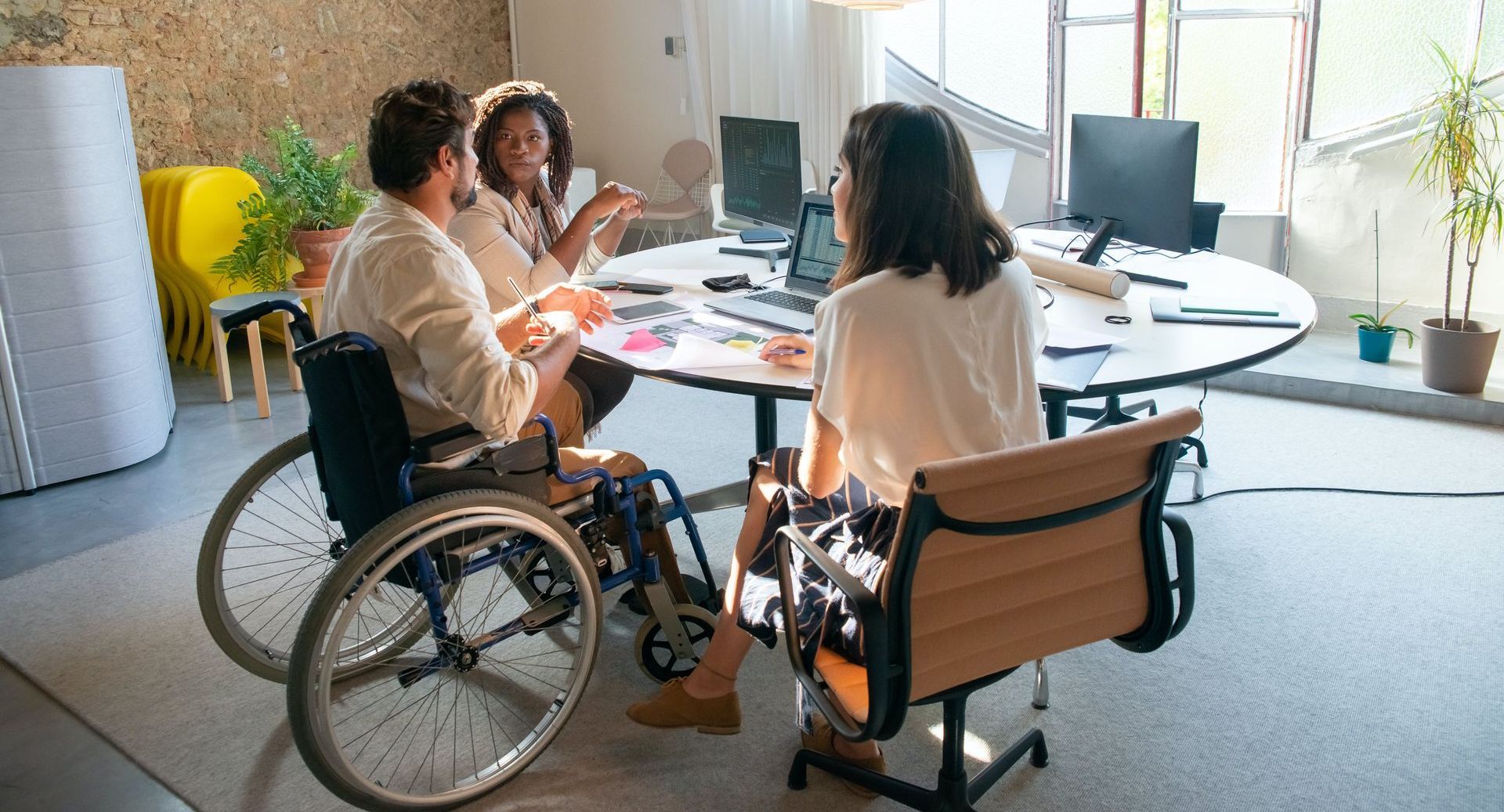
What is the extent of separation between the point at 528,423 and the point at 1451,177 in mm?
3233

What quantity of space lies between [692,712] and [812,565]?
59 centimetres

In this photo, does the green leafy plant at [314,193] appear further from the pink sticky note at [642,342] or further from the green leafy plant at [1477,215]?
the green leafy plant at [1477,215]

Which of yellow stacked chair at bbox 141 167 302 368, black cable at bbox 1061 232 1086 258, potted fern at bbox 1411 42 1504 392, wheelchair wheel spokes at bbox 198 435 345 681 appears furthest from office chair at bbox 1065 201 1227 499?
yellow stacked chair at bbox 141 167 302 368

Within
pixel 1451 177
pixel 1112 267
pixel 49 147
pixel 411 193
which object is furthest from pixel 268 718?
pixel 1451 177

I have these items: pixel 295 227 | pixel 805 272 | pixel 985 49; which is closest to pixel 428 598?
pixel 805 272

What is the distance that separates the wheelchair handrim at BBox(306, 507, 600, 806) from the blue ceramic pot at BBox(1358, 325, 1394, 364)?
3.43m

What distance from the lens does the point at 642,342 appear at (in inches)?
98.4

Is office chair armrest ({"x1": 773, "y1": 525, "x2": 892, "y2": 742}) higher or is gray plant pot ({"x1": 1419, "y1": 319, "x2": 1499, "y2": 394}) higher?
office chair armrest ({"x1": 773, "y1": 525, "x2": 892, "y2": 742})

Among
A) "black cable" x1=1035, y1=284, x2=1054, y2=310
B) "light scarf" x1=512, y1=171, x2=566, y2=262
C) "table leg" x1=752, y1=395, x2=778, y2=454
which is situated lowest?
"table leg" x1=752, y1=395, x2=778, y2=454

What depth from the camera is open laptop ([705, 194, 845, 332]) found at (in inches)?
109

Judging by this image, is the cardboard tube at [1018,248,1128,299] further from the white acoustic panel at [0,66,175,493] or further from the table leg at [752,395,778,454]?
the white acoustic panel at [0,66,175,493]

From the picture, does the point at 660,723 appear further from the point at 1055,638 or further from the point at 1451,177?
the point at 1451,177

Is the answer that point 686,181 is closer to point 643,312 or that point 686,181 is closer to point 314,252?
point 314,252

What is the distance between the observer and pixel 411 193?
2062mm
